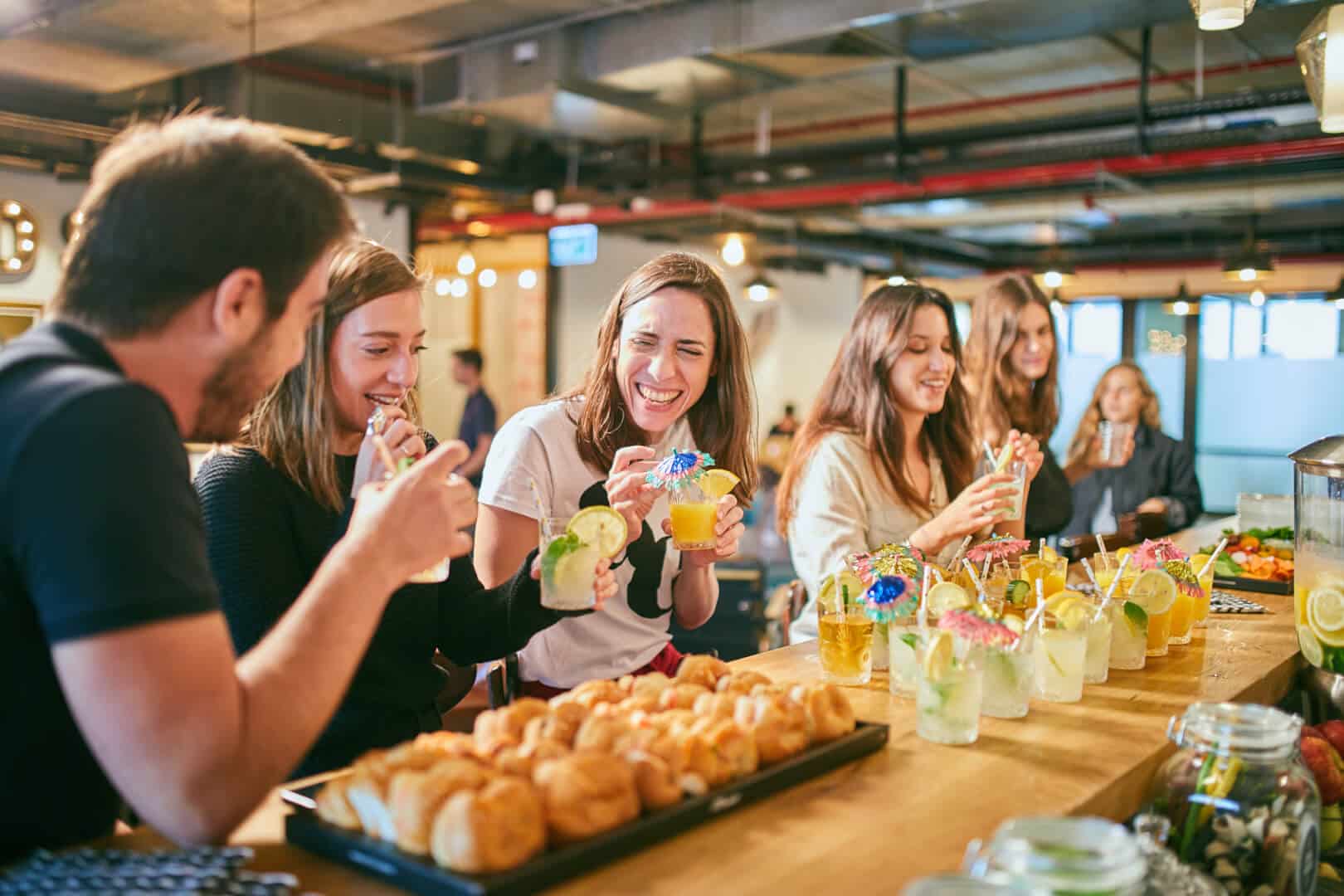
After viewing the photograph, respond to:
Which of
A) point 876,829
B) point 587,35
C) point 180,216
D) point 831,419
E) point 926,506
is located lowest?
point 876,829

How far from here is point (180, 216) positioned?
3.95 feet

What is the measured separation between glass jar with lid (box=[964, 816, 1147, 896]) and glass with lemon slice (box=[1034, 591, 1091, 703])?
87 centimetres

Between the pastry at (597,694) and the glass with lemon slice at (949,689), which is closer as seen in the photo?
the pastry at (597,694)

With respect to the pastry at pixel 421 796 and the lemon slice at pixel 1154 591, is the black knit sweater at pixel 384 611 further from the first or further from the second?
the lemon slice at pixel 1154 591

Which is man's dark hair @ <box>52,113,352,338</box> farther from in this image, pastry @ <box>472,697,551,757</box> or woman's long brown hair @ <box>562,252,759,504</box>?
woman's long brown hair @ <box>562,252,759,504</box>

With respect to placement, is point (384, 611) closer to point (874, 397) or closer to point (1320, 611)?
point (874, 397)

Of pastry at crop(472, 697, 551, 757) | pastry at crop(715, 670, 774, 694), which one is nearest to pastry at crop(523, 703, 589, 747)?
pastry at crop(472, 697, 551, 757)

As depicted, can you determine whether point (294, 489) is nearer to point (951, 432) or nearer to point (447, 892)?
point (447, 892)

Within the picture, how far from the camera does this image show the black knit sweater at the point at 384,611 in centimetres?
178

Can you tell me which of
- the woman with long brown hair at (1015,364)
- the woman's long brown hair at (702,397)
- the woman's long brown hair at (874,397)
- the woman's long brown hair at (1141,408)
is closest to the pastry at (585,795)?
the woman's long brown hair at (702,397)

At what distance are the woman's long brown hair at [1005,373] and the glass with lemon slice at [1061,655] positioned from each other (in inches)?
81.3

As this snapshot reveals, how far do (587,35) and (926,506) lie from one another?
4.19 m

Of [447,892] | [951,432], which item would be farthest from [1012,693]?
[951,432]

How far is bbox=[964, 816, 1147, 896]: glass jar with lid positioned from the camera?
1.06 metres
